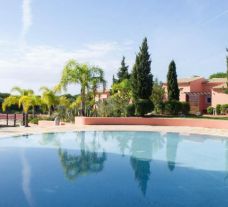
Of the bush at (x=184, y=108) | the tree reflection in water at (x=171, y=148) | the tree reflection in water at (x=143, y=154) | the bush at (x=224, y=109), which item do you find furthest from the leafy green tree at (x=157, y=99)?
the tree reflection in water at (x=143, y=154)

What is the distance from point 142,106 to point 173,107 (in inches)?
188

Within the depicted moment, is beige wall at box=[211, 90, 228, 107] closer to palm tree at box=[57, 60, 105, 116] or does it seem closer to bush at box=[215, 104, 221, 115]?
bush at box=[215, 104, 221, 115]

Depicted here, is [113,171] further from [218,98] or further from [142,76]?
[218,98]

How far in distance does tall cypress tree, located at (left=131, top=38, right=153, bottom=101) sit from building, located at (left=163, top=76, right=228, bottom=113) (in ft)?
33.4

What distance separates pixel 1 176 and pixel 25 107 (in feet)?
105

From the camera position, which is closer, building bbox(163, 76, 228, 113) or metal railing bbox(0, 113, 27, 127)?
metal railing bbox(0, 113, 27, 127)

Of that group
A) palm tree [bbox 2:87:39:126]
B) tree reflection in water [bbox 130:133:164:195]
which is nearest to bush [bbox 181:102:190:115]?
tree reflection in water [bbox 130:133:164:195]

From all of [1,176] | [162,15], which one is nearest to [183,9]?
[162,15]

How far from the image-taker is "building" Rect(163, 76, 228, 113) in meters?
40.0

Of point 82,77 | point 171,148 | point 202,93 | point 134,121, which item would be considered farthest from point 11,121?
point 202,93

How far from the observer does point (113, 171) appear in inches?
543

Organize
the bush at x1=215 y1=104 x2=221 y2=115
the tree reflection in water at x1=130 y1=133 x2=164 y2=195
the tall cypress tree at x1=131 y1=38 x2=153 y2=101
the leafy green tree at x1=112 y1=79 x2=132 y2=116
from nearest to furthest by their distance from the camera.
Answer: the tree reflection in water at x1=130 y1=133 x2=164 y2=195 → the tall cypress tree at x1=131 y1=38 x2=153 y2=101 → the leafy green tree at x1=112 y1=79 x2=132 y2=116 → the bush at x1=215 y1=104 x2=221 y2=115

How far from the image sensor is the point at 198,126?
30.6 m

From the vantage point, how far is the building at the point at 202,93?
40.0 m
